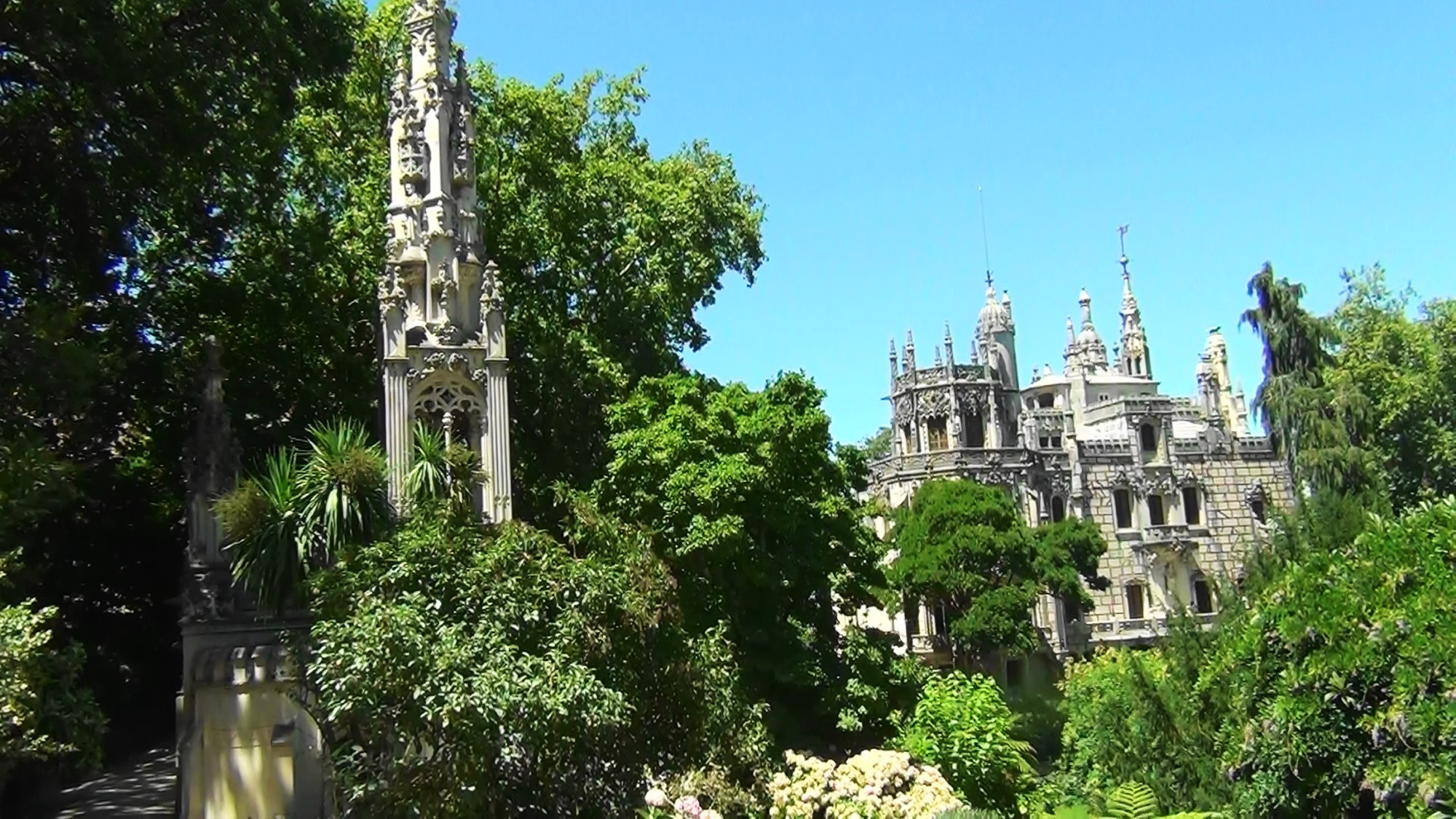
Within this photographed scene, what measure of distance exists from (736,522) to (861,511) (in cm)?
460

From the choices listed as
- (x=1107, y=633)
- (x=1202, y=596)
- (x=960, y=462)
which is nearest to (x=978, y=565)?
(x=960, y=462)

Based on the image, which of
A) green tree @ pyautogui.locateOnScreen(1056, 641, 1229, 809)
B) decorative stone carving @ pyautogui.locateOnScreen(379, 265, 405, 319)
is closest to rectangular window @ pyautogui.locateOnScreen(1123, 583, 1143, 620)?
green tree @ pyautogui.locateOnScreen(1056, 641, 1229, 809)

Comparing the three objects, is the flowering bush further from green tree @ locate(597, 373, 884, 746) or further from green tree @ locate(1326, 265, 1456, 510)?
green tree @ locate(1326, 265, 1456, 510)

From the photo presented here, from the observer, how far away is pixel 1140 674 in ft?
51.5

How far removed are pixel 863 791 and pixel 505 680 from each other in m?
3.61

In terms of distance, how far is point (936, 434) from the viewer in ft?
158

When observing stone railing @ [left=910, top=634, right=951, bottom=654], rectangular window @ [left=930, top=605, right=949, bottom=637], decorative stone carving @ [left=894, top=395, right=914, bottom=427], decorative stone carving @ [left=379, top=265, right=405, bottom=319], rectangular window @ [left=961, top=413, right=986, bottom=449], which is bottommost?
stone railing @ [left=910, top=634, right=951, bottom=654]

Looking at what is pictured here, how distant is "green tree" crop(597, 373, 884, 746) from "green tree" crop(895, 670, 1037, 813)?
361 cm

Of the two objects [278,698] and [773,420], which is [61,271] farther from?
[773,420]

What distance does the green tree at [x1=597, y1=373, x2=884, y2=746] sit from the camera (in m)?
17.8

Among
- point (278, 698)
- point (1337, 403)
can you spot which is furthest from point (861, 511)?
point (1337, 403)

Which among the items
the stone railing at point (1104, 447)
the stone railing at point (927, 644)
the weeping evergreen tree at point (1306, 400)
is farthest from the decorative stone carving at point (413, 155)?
the stone railing at point (1104, 447)

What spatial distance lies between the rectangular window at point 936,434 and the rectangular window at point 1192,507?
10.4 meters

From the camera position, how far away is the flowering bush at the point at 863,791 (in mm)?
11312
